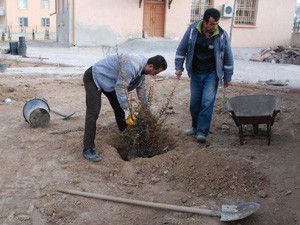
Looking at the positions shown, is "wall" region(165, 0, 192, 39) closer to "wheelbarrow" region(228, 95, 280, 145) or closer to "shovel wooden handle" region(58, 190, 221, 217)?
"wheelbarrow" region(228, 95, 280, 145)

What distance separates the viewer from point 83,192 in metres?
3.49

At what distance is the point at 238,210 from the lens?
10.3 feet

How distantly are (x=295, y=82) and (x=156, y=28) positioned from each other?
12.5m

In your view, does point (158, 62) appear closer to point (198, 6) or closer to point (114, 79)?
point (114, 79)

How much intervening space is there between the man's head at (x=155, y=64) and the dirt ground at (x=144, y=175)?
1026 millimetres

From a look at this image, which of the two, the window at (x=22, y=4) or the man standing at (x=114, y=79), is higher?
the window at (x=22, y=4)

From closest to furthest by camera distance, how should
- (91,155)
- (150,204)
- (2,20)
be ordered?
(150,204)
(91,155)
(2,20)

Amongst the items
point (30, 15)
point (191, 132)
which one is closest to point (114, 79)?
point (191, 132)

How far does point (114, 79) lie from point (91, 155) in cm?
90

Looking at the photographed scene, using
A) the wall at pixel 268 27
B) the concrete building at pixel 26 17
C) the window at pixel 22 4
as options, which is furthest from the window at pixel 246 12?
the window at pixel 22 4

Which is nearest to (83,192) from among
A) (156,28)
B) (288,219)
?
(288,219)

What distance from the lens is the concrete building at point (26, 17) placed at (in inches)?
1491

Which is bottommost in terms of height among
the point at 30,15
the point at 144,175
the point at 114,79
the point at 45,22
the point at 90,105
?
the point at 144,175

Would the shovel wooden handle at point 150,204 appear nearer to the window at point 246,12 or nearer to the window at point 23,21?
the window at point 246,12
